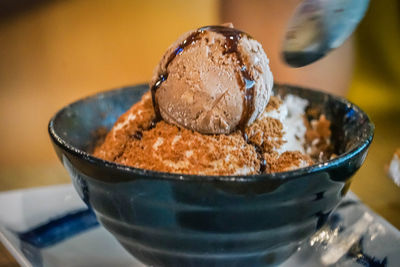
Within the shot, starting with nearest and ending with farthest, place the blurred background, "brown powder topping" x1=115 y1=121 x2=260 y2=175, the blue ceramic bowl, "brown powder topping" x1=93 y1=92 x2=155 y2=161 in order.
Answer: the blue ceramic bowl → "brown powder topping" x1=115 y1=121 x2=260 y2=175 → "brown powder topping" x1=93 y1=92 x2=155 y2=161 → the blurred background

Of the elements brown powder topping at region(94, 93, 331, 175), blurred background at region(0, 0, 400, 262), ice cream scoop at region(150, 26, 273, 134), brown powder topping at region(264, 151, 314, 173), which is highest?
ice cream scoop at region(150, 26, 273, 134)

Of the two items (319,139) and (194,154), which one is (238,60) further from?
(319,139)

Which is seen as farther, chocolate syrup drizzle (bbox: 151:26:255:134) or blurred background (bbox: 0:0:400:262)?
blurred background (bbox: 0:0:400:262)

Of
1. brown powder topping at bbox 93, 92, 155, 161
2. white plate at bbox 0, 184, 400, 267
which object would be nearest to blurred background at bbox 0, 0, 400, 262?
white plate at bbox 0, 184, 400, 267

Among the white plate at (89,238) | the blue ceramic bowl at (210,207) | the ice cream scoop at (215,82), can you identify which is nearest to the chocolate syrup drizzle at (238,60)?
the ice cream scoop at (215,82)

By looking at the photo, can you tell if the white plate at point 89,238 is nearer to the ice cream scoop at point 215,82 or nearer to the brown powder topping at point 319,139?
the brown powder topping at point 319,139

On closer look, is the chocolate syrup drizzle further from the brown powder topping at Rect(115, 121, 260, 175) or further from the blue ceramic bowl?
the blue ceramic bowl

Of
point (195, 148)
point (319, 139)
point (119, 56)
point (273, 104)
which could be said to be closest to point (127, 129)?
point (195, 148)
